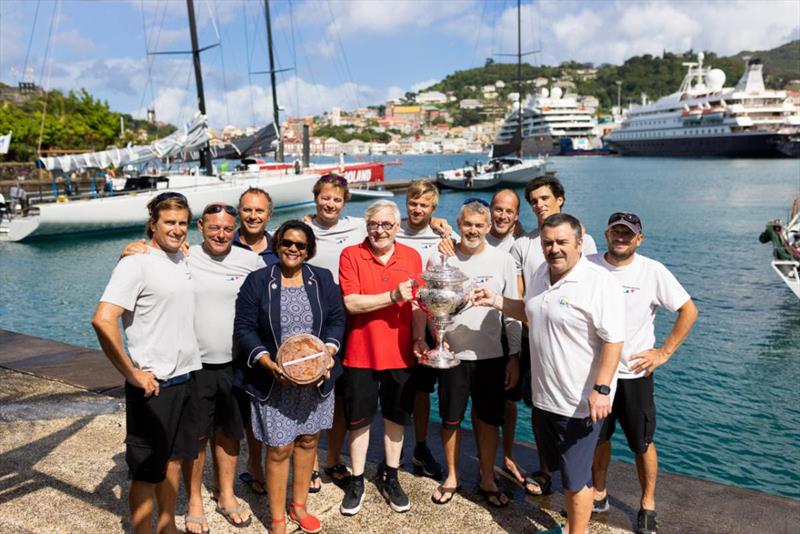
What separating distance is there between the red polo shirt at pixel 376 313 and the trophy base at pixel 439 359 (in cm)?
21

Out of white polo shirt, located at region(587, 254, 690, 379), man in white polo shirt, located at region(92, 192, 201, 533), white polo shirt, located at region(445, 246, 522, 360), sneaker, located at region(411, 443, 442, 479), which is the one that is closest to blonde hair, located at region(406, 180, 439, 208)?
white polo shirt, located at region(445, 246, 522, 360)

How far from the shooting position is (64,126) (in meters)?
47.7

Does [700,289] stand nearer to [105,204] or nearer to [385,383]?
[385,383]

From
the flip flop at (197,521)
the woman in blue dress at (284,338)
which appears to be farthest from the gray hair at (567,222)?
the flip flop at (197,521)

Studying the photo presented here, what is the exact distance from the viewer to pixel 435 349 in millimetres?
3361

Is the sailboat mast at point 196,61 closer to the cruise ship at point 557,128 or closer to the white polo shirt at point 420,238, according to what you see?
→ the white polo shirt at point 420,238

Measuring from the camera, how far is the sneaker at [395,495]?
345 centimetres

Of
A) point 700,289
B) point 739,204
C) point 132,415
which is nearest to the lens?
point 132,415

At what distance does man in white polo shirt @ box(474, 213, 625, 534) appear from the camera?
2727 millimetres

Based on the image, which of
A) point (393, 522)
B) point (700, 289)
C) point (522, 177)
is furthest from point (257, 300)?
point (522, 177)

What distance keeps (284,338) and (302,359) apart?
17 centimetres

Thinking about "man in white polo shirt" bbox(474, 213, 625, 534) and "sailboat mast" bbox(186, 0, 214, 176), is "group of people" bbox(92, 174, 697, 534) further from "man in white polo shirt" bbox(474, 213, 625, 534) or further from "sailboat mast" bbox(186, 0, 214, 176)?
"sailboat mast" bbox(186, 0, 214, 176)

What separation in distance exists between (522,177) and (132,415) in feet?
147

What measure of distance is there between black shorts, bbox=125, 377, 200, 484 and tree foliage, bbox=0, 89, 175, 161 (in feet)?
159
